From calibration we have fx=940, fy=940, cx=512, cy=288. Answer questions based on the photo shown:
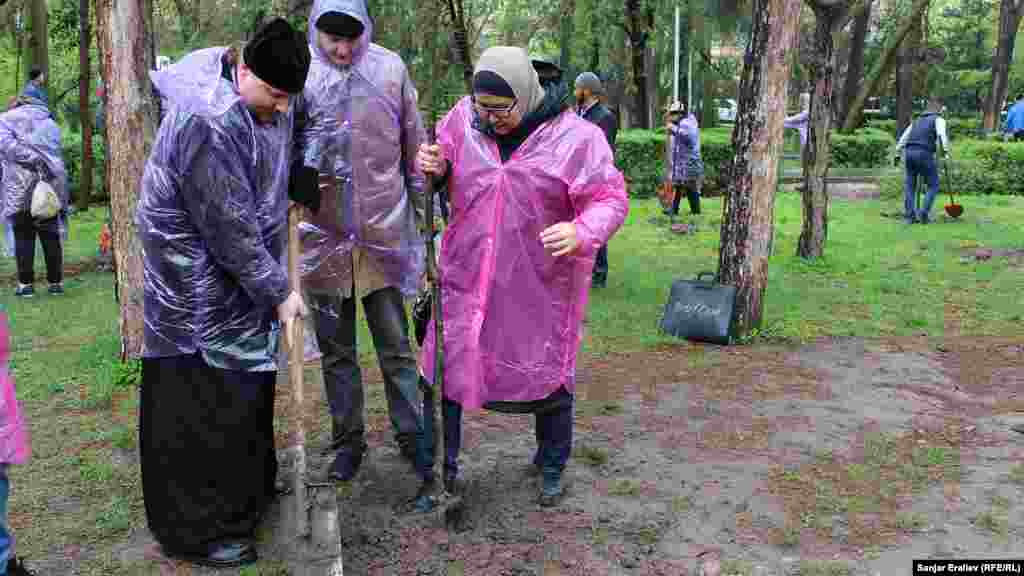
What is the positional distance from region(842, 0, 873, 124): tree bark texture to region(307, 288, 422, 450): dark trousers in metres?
20.7

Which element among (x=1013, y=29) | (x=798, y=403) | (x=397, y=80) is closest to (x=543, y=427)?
(x=397, y=80)

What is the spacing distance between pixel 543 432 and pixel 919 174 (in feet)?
35.9

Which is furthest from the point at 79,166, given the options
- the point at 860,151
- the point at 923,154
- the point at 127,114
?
the point at 860,151

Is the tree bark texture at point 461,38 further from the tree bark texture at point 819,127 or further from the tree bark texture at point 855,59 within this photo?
the tree bark texture at point 855,59

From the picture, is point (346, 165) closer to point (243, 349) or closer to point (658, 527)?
point (243, 349)

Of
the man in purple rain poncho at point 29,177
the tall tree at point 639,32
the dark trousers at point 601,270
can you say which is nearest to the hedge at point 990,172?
the tall tree at point 639,32

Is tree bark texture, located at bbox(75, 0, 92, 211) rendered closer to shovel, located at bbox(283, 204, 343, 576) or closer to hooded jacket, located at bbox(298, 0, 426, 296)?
hooded jacket, located at bbox(298, 0, 426, 296)

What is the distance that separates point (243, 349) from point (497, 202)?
1.08 meters

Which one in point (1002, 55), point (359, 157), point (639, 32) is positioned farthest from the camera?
point (1002, 55)

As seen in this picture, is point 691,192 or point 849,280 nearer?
point 849,280

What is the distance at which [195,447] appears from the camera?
337 cm

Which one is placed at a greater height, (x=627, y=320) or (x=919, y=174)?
(x=919, y=174)

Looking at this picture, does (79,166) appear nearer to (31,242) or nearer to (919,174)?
(31,242)

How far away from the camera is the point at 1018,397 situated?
223 inches
